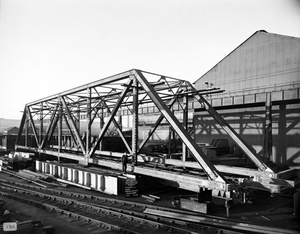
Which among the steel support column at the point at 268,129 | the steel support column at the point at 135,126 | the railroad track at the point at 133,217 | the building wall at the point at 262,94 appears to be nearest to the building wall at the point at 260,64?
the building wall at the point at 262,94

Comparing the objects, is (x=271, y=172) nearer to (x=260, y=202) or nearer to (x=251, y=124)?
(x=260, y=202)

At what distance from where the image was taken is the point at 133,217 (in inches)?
332

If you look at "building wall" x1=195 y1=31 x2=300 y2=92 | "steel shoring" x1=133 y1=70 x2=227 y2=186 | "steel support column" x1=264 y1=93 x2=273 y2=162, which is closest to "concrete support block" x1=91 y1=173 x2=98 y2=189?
"steel shoring" x1=133 y1=70 x2=227 y2=186

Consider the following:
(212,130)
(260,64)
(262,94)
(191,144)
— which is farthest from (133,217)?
(260,64)

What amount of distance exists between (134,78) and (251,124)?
459 inches

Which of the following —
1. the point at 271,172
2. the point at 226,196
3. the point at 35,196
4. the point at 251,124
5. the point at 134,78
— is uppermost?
the point at 134,78

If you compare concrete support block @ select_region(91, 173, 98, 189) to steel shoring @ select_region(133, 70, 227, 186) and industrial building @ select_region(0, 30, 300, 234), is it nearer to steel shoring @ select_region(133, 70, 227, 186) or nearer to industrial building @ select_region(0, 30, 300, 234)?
industrial building @ select_region(0, 30, 300, 234)

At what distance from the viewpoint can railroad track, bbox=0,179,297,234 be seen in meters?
7.38

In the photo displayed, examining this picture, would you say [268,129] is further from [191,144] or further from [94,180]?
[94,180]

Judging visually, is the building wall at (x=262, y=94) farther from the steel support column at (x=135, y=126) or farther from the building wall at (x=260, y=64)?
the steel support column at (x=135, y=126)

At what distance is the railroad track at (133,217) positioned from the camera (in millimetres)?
7383

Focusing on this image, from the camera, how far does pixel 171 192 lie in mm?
12555

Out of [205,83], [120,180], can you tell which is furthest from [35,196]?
[205,83]

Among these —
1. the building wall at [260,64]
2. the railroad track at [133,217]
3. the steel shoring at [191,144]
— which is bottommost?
the railroad track at [133,217]
